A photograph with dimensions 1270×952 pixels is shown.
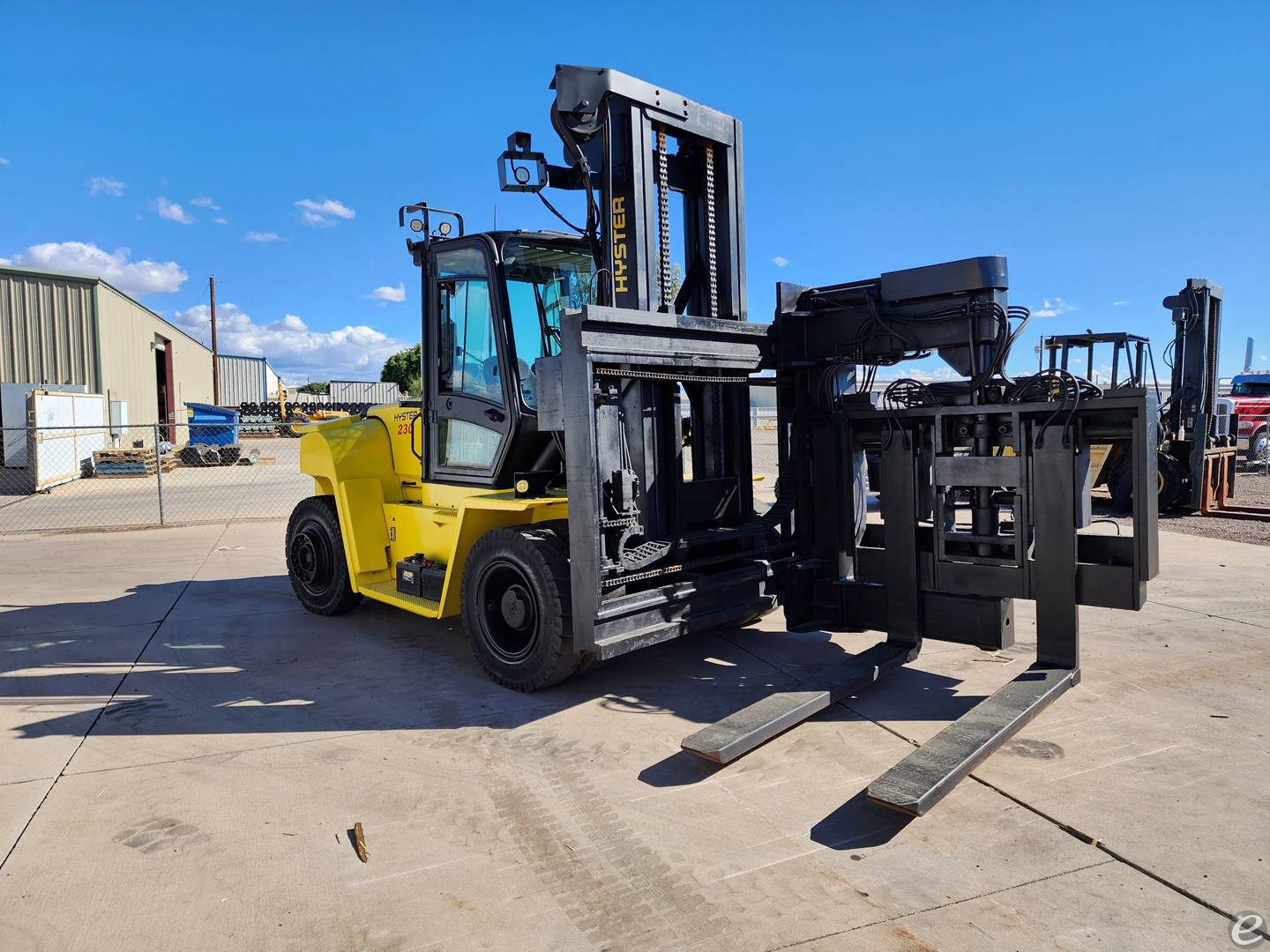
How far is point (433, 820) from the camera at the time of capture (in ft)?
12.1

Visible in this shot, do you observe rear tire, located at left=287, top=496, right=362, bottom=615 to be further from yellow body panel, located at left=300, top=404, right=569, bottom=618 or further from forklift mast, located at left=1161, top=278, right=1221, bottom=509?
forklift mast, located at left=1161, top=278, right=1221, bottom=509

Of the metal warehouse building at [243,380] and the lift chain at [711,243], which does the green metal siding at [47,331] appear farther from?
the metal warehouse building at [243,380]

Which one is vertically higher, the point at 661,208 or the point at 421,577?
the point at 661,208

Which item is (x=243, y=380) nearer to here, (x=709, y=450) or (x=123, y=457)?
(x=123, y=457)

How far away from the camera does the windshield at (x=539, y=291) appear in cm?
573

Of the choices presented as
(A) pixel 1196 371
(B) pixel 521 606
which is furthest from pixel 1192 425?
(B) pixel 521 606

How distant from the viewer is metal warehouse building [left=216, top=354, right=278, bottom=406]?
65.3 meters

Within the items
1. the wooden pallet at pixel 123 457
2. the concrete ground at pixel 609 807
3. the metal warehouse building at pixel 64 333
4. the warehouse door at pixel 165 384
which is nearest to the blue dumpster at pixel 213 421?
the metal warehouse building at pixel 64 333

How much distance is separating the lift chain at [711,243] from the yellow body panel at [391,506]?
68.7 inches

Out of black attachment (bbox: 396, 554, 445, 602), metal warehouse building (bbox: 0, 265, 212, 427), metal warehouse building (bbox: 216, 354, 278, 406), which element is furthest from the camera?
metal warehouse building (bbox: 216, 354, 278, 406)

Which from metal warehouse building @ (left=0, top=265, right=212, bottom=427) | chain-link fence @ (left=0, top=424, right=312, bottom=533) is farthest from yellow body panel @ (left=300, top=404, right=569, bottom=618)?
metal warehouse building @ (left=0, top=265, right=212, bottom=427)

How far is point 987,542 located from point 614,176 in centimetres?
311

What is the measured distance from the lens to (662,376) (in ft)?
16.4

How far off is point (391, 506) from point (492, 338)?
1.87m
